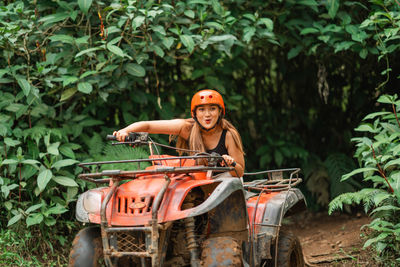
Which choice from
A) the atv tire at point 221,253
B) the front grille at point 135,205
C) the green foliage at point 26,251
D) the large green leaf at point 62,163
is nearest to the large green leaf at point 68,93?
the large green leaf at point 62,163

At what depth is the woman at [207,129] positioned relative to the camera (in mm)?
4891

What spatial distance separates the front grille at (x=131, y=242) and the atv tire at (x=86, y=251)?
0.78ft

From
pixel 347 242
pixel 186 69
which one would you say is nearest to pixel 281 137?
pixel 186 69

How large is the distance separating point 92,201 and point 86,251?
1.22 ft

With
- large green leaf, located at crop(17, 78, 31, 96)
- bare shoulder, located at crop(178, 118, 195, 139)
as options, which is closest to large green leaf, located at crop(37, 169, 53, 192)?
large green leaf, located at crop(17, 78, 31, 96)

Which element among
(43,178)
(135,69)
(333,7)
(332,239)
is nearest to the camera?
(43,178)

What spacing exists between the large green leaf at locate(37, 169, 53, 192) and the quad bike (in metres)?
1.66

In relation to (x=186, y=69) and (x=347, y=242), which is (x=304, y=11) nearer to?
(x=186, y=69)

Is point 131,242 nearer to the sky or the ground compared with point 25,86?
nearer to the ground

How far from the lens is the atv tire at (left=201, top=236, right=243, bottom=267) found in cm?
368

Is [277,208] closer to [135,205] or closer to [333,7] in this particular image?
[135,205]

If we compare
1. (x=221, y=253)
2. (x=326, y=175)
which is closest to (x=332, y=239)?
(x=326, y=175)

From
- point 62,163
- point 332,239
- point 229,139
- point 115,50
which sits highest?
point 115,50

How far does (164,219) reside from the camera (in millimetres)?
3645
